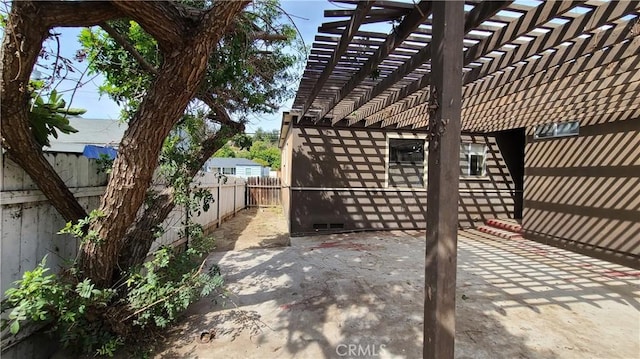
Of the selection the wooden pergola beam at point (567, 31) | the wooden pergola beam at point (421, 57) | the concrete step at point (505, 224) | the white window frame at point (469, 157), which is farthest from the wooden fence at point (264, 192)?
the wooden pergola beam at point (567, 31)

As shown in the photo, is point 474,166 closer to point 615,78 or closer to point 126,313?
point 615,78

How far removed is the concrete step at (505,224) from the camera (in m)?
7.46

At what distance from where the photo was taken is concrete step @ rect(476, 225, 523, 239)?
23.4 ft

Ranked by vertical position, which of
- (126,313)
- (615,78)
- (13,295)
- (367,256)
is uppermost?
(615,78)

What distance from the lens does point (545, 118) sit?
6.33 metres

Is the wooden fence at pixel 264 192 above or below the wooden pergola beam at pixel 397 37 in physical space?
below

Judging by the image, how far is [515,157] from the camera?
346 inches

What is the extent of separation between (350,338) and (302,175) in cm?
523

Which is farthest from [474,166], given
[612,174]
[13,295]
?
[13,295]

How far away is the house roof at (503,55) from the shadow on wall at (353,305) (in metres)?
2.02

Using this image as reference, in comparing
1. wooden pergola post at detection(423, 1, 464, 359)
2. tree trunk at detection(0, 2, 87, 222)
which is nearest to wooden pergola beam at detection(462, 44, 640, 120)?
wooden pergola post at detection(423, 1, 464, 359)

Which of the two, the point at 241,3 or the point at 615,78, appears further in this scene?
the point at 615,78

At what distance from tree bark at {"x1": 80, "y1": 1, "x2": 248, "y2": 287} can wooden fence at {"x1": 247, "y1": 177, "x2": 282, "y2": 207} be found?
40.4 ft

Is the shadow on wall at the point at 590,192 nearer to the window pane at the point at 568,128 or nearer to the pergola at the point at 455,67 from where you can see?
the window pane at the point at 568,128
